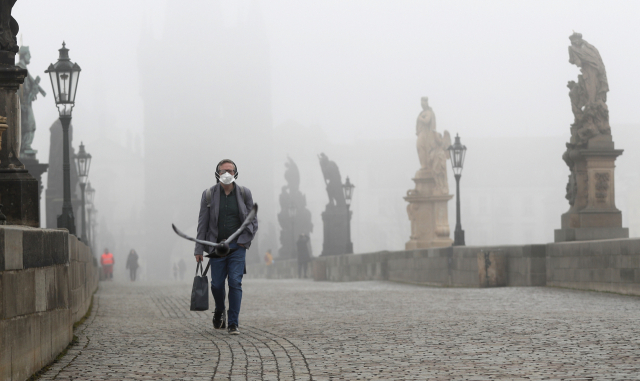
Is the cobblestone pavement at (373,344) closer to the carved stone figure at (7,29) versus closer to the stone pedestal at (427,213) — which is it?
the carved stone figure at (7,29)

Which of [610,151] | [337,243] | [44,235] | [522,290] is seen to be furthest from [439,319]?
[337,243]

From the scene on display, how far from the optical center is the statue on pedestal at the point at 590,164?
17.2 m

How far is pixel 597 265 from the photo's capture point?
1452cm

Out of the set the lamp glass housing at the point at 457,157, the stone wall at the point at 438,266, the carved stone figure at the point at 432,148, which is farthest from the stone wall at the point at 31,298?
the carved stone figure at the point at 432,148

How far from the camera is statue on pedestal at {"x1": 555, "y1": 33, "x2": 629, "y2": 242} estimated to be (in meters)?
17.2

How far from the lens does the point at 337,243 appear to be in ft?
139

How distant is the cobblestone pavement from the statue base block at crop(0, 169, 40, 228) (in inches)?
49.1

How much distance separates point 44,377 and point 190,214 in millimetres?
106356

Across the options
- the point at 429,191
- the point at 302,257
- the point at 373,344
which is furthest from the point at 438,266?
the point at 302,257

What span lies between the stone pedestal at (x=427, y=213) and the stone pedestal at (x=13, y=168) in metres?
21.4

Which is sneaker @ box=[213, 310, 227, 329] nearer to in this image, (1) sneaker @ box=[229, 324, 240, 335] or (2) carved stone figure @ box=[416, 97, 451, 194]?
(1) sneaker @ box=[229, 324, 240, 335]

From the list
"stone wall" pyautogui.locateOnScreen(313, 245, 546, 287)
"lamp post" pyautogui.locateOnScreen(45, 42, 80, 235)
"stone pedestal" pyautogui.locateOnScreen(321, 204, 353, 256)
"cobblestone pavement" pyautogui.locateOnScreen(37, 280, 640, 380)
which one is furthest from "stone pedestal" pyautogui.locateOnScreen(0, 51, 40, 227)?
"stone pedestal" pyautogui.locateOnScreen(321, 204, 353, 256)

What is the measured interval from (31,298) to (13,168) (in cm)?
437

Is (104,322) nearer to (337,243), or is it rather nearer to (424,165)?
(424,165)
